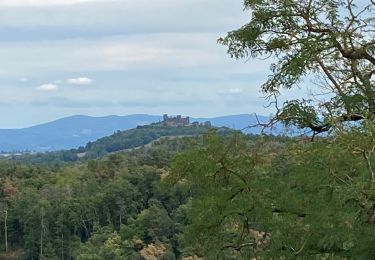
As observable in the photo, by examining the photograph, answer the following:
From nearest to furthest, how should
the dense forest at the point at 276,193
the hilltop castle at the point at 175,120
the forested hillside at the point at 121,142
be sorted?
1. the dense forest at the point at 276,193
2. the forested hillside at the point at 121,142
3. the hilltop castle at the point at 175,120

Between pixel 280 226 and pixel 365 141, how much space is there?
112 centimetres

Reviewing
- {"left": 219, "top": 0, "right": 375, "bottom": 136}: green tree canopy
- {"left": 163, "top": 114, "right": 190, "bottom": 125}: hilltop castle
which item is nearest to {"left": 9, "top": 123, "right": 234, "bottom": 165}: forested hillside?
{"left": 163, "top": 114, "right": 190, "bottom": 125}: hilltop castle

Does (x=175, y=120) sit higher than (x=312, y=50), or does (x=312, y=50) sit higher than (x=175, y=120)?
(x=175, y=120)

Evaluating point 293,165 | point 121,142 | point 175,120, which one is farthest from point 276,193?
point 175,120

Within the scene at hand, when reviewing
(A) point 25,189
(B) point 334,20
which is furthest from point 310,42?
(A) point 25,189

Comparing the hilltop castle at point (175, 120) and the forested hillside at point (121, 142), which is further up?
the hilltop castle at point (175, 120)

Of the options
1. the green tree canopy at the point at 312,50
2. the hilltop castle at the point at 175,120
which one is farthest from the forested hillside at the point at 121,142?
the green tree canopy at the point at 312,50

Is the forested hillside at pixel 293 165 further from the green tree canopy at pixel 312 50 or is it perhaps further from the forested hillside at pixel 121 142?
the forested hillside at pixel 121 142

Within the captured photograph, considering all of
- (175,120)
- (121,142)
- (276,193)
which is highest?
(175,120)

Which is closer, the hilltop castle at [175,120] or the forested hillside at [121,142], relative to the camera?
the forested hillside at [121,142]

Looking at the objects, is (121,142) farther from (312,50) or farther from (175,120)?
(312,50)

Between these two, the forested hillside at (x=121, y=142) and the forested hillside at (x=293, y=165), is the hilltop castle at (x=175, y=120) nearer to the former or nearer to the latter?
the forested hillside at (x=121, y=142)

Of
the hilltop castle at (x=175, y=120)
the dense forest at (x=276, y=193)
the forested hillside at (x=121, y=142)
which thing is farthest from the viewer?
the hilltop castle at (x=175, y=120)

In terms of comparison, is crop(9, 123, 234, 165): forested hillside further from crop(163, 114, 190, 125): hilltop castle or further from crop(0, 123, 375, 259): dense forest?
crop(0, 123, 375, 259): dense forest
